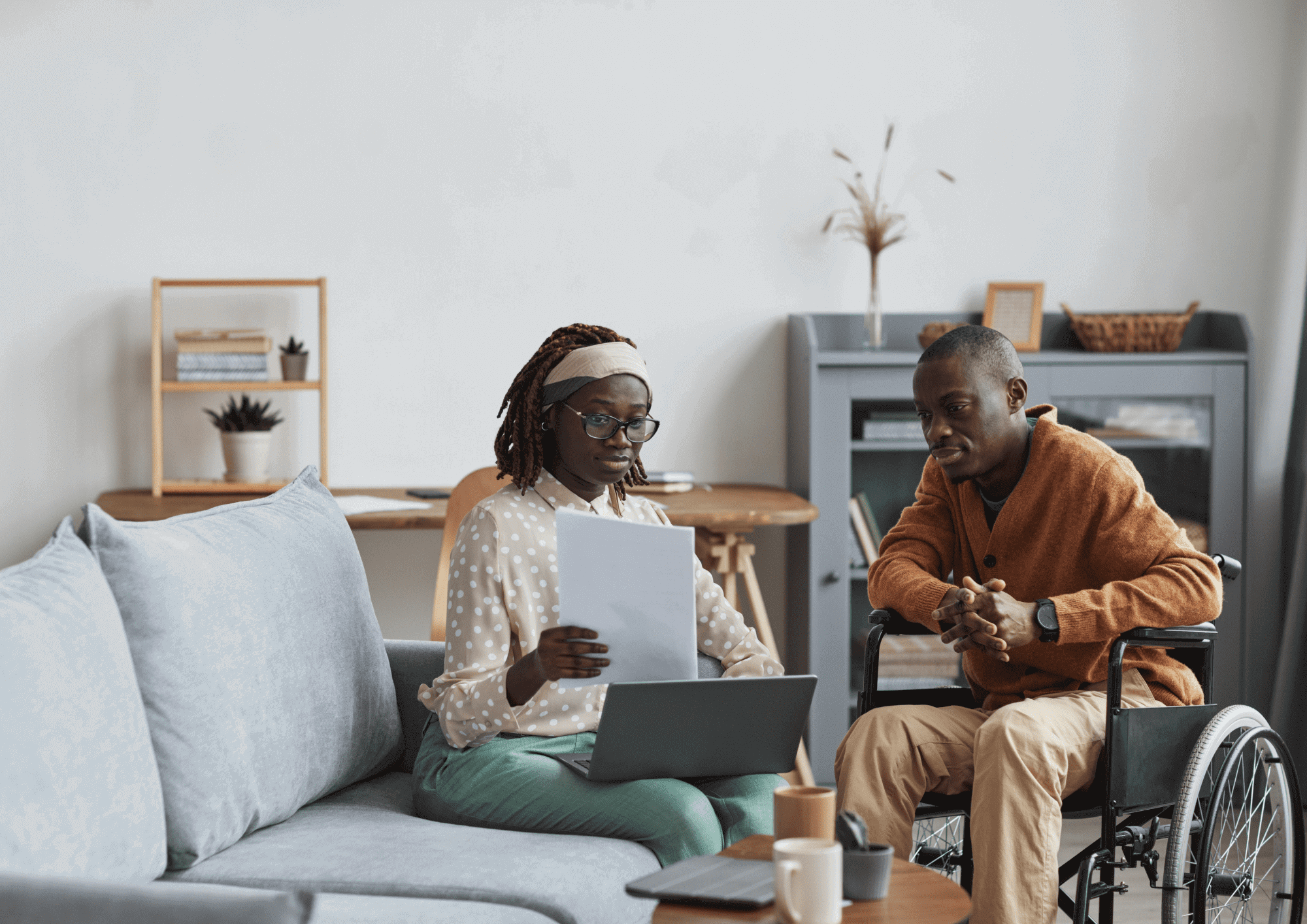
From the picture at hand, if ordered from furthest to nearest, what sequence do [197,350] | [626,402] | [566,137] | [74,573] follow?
[566,137] < [197,350] < [626,402] < [74,573]

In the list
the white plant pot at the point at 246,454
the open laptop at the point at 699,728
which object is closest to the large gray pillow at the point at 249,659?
the open laptop at the point at 699,728

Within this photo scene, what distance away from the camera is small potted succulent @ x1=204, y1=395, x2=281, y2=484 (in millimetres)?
3348

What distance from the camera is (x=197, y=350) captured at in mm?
3334

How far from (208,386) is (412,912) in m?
2.19

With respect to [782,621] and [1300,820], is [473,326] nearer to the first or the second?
[782,621]

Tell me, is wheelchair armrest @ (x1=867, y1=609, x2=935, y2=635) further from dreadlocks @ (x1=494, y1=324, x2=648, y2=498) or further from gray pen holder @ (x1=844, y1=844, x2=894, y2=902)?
gray pen holder @ (x1=844, y1=844, x2=894, y2=902)

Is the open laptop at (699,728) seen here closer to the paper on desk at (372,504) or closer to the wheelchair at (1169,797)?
the wheelchair at (1169,797)

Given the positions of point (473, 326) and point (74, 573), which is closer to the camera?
point (74, 573)

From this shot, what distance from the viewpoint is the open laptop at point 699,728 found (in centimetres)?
160

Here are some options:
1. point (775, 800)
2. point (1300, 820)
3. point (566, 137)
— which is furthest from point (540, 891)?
point (566, 137)

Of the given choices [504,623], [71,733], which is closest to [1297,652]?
[504,623]

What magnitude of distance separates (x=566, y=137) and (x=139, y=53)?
3.86 feet

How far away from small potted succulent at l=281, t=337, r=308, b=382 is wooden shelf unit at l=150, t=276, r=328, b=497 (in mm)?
38

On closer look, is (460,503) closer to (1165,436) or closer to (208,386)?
(208,386)
